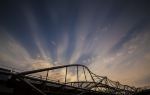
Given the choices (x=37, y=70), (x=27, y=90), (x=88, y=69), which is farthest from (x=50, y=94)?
(x=88, y=69)

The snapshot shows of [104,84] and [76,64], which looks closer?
[76,64]

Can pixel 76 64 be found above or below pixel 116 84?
above

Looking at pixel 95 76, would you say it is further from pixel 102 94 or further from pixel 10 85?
pixel 10 85

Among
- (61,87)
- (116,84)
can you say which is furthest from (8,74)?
(116,84)

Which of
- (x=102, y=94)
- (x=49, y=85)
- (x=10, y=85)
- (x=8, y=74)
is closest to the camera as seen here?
(x=8, y=74)

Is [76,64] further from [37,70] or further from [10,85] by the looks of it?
[10,85]

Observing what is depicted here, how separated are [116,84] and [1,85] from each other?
31.4 metres

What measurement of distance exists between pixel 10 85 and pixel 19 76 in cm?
146

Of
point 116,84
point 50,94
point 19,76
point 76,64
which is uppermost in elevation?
point 76,64

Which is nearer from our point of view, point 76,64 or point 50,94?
point 50,94

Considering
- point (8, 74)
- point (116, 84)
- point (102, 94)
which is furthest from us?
point (116, 84)

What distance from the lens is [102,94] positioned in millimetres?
28375

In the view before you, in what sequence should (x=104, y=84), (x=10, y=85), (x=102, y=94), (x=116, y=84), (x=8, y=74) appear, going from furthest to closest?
(x=116, y=84), (x=104, y=84), (x=102, y=94), (x=10, y=85), (x=8, y=74)

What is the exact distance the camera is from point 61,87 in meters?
18.9
